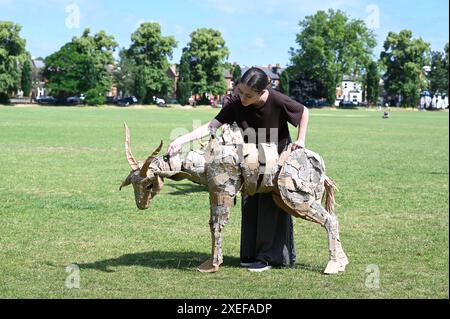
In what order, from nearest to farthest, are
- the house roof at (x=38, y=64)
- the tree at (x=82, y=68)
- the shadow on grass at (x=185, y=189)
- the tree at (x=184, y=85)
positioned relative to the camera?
the shadow on grass at (x=185, y=189) → the tree at (x=82, y=68) → the tree at (x=184, y=85) → the house roof at (x=38, y=64)

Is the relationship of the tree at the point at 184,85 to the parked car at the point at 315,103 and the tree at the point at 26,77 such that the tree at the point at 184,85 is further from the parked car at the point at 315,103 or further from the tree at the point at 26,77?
the tree at the point at 26,77

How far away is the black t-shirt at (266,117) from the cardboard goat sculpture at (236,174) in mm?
127

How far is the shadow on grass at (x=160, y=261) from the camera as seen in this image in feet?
25.9

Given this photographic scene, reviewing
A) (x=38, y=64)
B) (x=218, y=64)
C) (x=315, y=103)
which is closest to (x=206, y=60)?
(x=218, y=64)

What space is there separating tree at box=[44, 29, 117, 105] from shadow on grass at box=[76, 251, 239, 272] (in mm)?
92824

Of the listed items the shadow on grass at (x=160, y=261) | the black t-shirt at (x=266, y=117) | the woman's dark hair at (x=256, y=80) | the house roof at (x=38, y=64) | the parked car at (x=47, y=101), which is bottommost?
the shadow on grass at (x=160, y=261)

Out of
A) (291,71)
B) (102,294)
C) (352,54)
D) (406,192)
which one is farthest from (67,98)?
(102,294)

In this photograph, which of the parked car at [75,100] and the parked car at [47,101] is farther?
the parked car at [47,101]

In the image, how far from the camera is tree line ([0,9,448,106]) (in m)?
106

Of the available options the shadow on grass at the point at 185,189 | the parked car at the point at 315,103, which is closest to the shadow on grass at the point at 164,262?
the shadow on grass at the point at 185,189

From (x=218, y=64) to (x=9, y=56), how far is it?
38.5 meters

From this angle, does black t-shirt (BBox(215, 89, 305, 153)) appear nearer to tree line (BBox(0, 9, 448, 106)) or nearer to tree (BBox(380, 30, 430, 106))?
tree line (BBox(0, 9, 448, 106))
